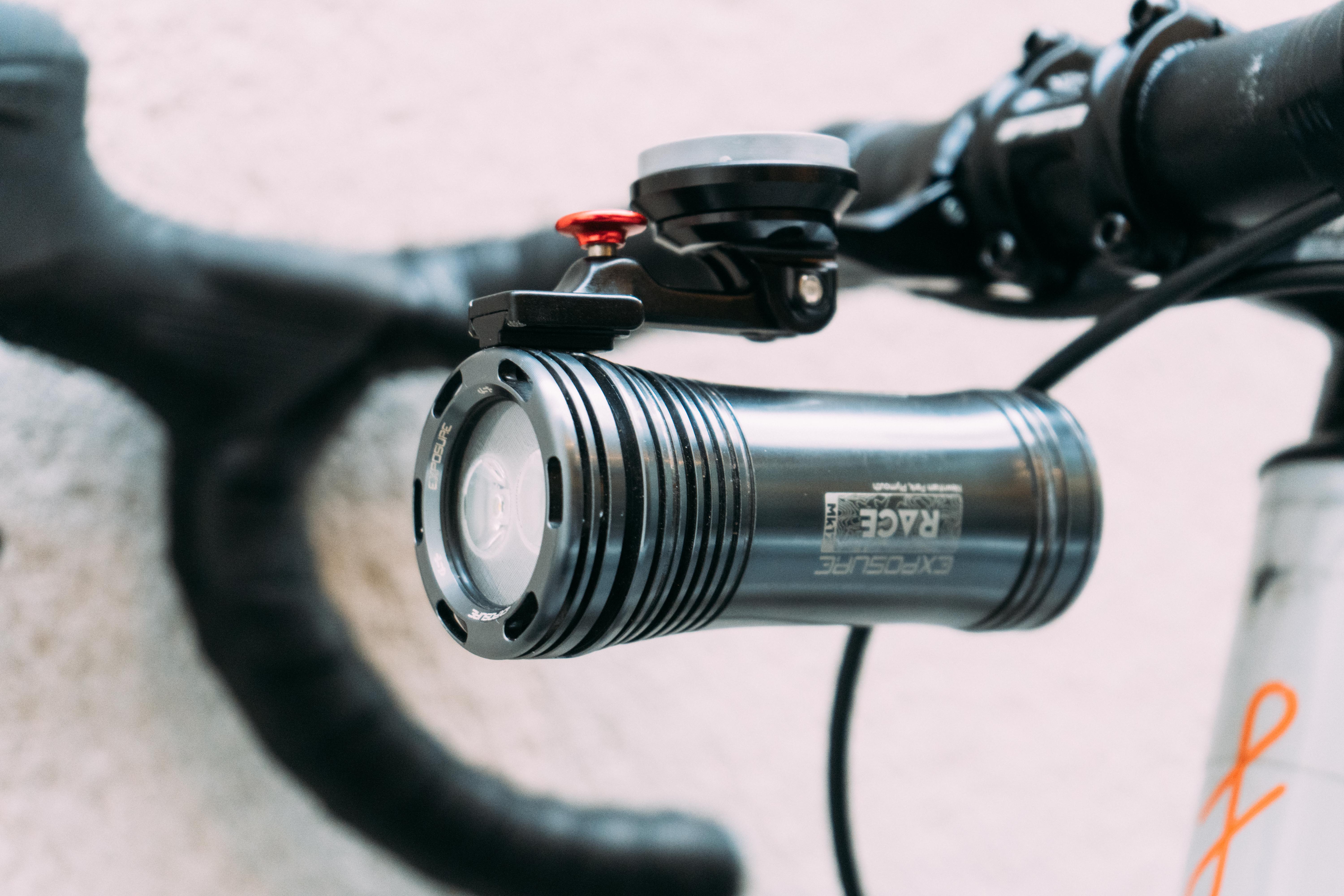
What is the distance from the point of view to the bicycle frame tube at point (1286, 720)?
31cm

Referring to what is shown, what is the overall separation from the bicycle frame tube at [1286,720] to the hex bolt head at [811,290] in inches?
6.2

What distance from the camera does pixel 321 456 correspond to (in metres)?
0.49

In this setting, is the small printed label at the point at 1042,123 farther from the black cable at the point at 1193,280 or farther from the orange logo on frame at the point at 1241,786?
the orange logo on frame at the point at 1241,786

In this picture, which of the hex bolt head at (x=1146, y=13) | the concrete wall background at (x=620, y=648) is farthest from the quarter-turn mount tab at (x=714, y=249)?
the concrete wall background at (x=620, y=648)

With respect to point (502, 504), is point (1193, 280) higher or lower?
higher

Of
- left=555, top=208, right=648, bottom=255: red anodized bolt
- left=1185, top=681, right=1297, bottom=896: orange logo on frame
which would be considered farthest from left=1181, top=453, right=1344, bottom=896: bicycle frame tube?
left=555, top=208, right=648, bottom=255: red anodized bolt

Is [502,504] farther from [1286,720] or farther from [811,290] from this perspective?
[1286,720]

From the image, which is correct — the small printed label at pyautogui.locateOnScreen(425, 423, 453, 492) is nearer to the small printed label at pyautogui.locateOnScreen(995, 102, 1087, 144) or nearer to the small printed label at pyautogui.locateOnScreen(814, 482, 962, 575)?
the small printed label at pyautogui.locateOnScreen(814, 482, 962, 575)

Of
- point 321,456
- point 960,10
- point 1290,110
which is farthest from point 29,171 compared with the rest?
point 960,10

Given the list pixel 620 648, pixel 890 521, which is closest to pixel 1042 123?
pixel 890 521

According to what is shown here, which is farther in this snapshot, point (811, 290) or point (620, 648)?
point (620, 648)

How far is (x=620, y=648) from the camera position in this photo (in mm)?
579

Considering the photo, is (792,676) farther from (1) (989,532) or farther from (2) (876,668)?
(1) (989,532)

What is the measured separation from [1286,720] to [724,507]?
7.5 inches
